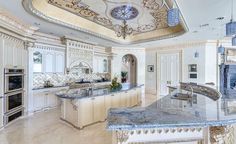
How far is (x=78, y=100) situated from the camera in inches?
166

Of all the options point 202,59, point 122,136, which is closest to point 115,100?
point 122,136

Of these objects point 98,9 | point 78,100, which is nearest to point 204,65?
point 98,9

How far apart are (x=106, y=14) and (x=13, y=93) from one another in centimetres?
372

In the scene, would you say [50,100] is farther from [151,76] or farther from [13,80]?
[151,76]

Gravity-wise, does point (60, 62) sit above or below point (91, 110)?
above

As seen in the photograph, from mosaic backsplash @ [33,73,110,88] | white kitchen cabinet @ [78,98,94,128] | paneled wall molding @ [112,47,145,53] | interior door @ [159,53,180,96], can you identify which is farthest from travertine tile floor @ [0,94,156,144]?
interior door @ [159,53,180,96]

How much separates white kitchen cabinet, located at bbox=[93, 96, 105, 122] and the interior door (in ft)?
19.2

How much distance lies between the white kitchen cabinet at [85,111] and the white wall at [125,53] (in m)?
5.57

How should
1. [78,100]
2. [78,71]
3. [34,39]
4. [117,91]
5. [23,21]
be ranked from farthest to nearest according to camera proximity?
[78,71]
[34,39]
[117,91]
[23,21]
[78,100]

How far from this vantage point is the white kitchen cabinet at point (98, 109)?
467 cm

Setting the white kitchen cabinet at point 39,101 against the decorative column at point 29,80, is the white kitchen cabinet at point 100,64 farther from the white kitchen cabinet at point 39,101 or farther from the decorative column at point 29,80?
the decorative column at point 29,80

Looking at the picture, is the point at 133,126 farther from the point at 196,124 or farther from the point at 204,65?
the point at 204,65

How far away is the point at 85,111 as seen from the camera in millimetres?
4375

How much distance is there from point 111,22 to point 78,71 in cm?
310
